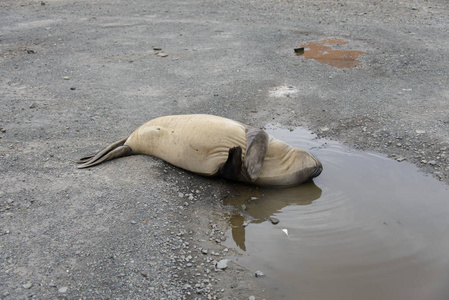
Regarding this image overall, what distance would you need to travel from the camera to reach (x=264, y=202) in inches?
181

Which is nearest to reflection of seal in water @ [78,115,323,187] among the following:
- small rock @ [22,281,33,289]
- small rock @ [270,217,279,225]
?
small rock @ [270,217,279,225]

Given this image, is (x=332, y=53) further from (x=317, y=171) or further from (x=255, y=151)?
(x=255, y=151)

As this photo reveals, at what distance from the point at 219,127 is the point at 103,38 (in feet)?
20.9

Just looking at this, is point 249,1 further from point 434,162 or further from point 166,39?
point 434,162

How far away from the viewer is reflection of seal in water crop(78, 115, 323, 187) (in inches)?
186

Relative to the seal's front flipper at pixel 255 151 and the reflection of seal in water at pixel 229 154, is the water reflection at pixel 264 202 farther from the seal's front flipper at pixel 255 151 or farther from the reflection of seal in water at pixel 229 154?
the seal's front flipper at pixel 255 151

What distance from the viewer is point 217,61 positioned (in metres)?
8.45

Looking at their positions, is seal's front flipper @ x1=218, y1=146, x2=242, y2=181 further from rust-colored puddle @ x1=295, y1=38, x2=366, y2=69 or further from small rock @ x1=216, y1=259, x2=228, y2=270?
rust-colored puddle @ x1=295, y1=38, x2=366, y2=69

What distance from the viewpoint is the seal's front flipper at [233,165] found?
459cm

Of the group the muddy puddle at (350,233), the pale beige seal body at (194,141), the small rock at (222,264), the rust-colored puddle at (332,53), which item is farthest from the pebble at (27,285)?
the rust-colored puddle at (332,53)

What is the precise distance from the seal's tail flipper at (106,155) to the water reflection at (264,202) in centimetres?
148

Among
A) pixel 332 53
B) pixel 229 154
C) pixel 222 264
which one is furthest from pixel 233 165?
pixel 332 53

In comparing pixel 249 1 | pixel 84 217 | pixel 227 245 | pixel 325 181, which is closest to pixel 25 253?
pixel 84 217

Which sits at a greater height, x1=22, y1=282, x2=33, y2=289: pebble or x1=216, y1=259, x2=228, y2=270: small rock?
x1=22, y1=282, x2=33, y2=289: pebble
